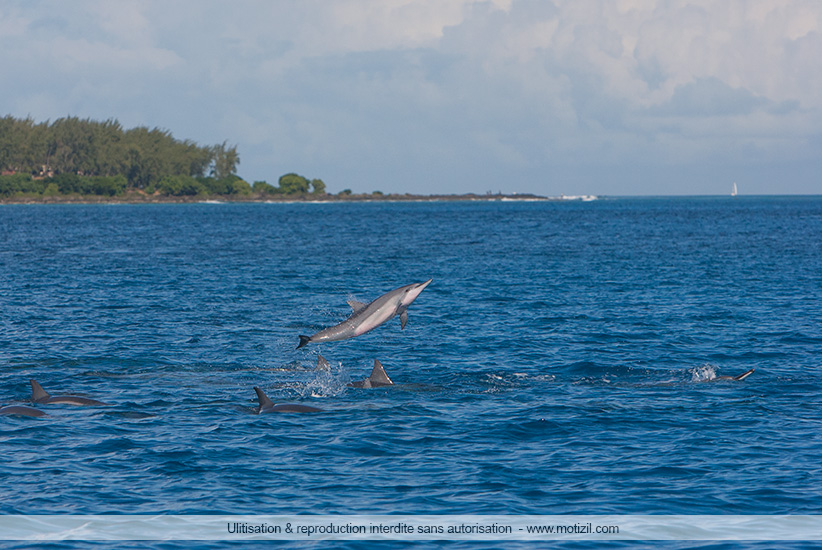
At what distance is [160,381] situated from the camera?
26.1 meters

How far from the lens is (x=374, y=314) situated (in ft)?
65.0

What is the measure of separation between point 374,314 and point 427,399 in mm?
4615

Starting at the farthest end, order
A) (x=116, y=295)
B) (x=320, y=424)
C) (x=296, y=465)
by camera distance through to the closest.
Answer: (x=116, y=295)
(x=320, y=424)
(x=296, y=465)

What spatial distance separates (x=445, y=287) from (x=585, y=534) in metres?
40.7

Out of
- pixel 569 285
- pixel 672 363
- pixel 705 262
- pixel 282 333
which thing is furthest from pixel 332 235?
pixel 672 363

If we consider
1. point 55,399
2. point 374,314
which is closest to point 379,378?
point 374,314

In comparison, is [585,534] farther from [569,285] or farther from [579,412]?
[569,285]

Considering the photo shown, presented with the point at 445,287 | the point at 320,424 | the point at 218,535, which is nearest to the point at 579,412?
the point at 320,424

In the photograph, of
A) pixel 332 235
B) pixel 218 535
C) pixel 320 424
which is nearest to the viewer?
pixel 218 535

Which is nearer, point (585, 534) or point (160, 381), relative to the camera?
point (585, 534)

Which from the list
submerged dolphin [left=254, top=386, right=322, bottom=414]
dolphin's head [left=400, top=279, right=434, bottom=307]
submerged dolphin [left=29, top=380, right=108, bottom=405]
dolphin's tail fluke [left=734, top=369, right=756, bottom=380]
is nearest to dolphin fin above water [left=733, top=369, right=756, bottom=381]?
dolphin's tail fluke [left=734, top=369, right=756, bottom=380]

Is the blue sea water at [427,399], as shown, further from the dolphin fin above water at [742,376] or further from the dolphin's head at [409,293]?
the dolphin's head at [409,293]

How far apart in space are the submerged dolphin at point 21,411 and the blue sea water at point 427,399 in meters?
0.24

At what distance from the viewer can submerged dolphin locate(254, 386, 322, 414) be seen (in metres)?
21.8
